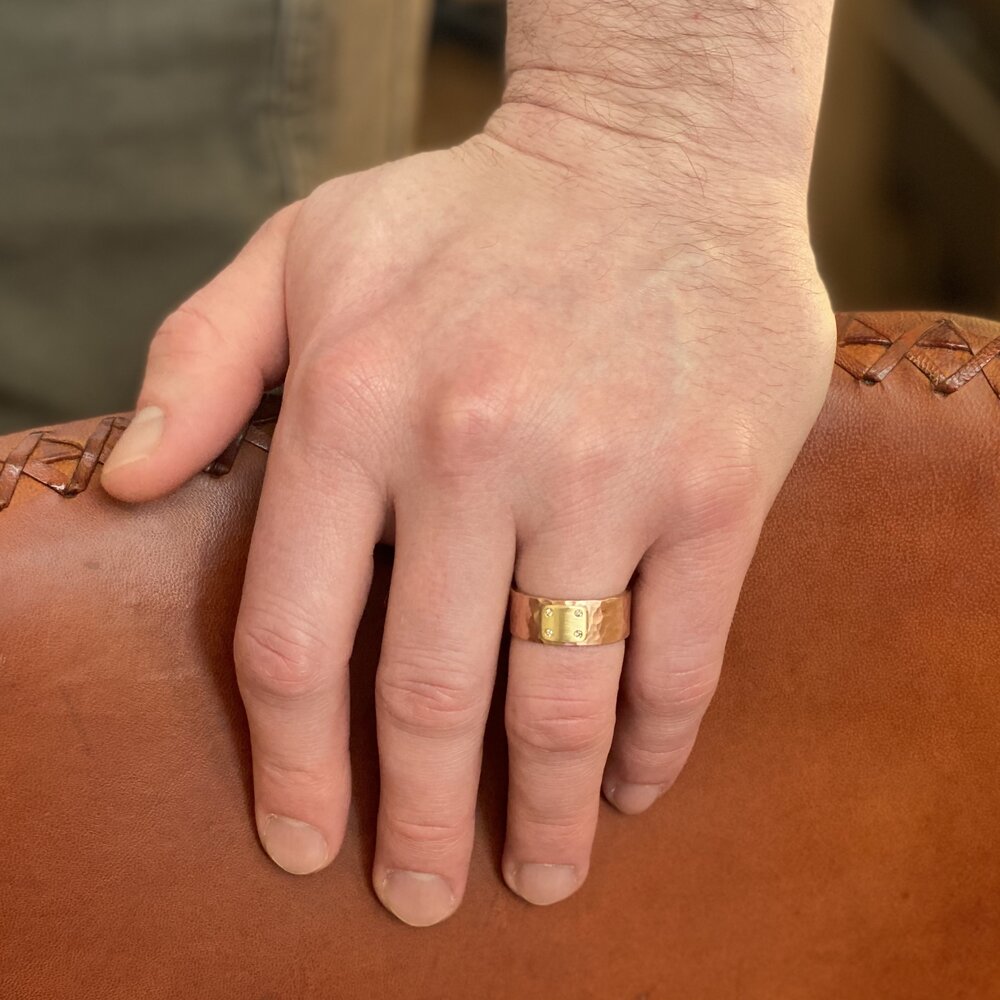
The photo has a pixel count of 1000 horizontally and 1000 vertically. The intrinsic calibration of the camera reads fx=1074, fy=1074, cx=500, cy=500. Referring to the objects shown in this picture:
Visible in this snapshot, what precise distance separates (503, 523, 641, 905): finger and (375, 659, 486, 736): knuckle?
0.03 metres

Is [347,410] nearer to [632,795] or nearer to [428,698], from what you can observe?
[428,698]

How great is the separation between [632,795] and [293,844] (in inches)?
7.6

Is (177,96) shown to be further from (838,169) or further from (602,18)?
(838,169)

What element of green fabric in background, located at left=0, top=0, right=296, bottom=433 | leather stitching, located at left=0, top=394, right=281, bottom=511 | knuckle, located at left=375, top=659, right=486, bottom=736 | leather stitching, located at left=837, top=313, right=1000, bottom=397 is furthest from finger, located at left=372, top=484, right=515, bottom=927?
green fabric in background, located at left=0, top=0, right=296, bottom=433

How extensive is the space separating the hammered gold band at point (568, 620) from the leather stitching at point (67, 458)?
6.6 inches

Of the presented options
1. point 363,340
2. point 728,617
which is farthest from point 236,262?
point 728,617

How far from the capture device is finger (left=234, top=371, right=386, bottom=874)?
54 cm

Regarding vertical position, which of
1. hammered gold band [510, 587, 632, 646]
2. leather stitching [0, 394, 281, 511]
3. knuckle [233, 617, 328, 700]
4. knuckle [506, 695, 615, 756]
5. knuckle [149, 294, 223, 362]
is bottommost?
knuckle [506, 695, 615, 756]

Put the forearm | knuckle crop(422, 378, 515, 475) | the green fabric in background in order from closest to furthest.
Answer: knuckle crop(422, 378, 515, 475), the forearm, the green fabric in background

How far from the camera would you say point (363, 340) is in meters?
0.55

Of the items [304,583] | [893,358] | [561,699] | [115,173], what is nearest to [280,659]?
[304,583]

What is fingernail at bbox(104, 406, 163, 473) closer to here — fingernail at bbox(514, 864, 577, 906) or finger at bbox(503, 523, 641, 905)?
finger at bbox(503, 523, 641, 905)

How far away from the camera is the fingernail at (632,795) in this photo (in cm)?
62

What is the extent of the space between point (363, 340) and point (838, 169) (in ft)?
6.78
